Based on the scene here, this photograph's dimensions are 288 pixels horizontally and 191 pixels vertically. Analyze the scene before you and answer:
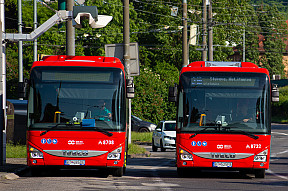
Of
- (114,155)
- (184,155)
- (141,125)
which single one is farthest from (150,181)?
(141,125)

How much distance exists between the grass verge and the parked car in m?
18.7

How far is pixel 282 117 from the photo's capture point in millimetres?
78000

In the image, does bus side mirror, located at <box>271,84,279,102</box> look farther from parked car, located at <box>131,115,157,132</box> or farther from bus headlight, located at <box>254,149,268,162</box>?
parked car, located at <box>131,115,157,132</box>

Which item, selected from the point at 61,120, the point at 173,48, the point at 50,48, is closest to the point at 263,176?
the point at 61,120

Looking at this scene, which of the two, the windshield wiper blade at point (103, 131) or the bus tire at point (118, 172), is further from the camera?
the bus tire at point (118, 172)

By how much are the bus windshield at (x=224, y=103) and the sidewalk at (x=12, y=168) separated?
4.31 meters

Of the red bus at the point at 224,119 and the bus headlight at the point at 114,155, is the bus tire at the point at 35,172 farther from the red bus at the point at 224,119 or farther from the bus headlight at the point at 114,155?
the red bus at the point at 224,119

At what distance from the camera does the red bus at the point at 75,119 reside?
16391 millimetres

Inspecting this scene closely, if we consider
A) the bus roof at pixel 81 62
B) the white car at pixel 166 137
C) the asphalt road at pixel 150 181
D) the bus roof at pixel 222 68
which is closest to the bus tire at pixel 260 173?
the asphalt road at pixel 150 181

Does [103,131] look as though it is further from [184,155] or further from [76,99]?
[184,155]

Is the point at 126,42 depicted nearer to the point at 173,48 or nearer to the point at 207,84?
the point at 207,84

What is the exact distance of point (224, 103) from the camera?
17.3m

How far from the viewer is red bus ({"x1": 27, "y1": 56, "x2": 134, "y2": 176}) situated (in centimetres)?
1639

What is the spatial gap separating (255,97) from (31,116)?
557cm
